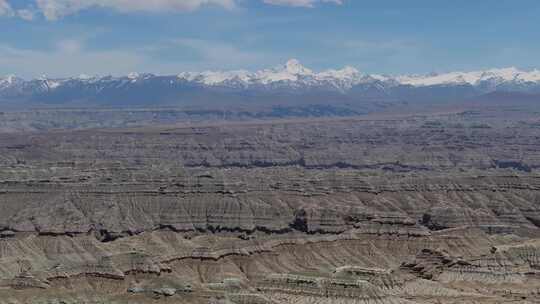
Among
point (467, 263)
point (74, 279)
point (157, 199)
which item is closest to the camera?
point (74, 279)

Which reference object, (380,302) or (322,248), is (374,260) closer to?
(322,248)

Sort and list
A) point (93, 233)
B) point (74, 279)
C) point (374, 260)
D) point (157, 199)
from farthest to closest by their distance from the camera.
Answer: point (157, 199) → point (93, 233) → point (374, 260) → point (74, 279)

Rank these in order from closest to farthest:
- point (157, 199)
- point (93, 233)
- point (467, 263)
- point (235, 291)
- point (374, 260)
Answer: point (235, 291), point (467, 263), point (374, 260), point (93, 233), point (157, 199)

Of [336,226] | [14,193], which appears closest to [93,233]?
[14,193]

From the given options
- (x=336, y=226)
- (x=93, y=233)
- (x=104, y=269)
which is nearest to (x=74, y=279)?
(x=104, y=269)

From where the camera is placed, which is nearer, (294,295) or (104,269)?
(294,295)

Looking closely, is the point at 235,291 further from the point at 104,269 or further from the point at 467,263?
the point at 467,263

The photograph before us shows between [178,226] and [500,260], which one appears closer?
[500,260]

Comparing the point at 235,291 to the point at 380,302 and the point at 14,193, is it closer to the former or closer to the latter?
the point at 380,302

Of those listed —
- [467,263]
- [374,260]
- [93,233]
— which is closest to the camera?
[467,263]
